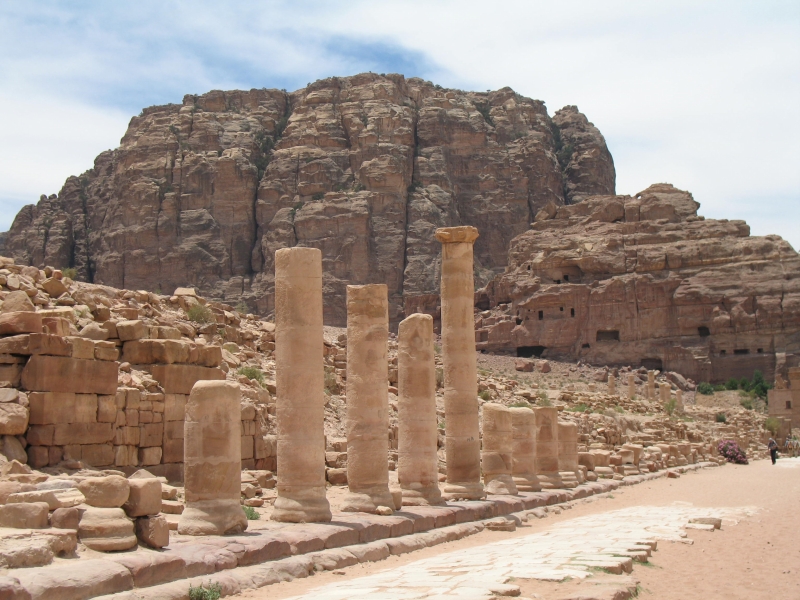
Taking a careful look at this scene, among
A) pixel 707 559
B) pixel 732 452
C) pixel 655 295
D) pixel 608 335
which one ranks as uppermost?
pixel 655 295

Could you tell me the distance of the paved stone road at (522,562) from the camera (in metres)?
9.55

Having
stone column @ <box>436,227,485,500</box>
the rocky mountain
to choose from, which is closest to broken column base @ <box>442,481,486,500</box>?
stone column @ <box>436,227,485,500</box>

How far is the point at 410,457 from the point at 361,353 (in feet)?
8.11

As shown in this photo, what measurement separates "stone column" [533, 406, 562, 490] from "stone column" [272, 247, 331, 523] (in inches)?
387

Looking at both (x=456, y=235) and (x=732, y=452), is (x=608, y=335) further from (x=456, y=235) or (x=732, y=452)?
(x=456, y=235)

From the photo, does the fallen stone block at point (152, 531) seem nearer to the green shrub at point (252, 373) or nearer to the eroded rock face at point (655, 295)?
the green shrub at point (252, 373)

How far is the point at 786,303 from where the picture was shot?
216 ft

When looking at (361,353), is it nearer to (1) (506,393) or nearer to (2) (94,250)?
(1) (506,393)

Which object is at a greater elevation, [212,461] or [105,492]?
[212,461]

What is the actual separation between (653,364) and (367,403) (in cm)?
5656

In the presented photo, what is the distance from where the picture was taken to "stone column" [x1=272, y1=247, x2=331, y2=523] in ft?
45.3

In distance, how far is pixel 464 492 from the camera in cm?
1831

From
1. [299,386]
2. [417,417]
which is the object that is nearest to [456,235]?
[417,417]

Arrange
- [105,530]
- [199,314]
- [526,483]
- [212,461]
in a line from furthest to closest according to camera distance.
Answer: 1. [199,314]
2. [526,483]
3. [212,461]
4. [105,530]
